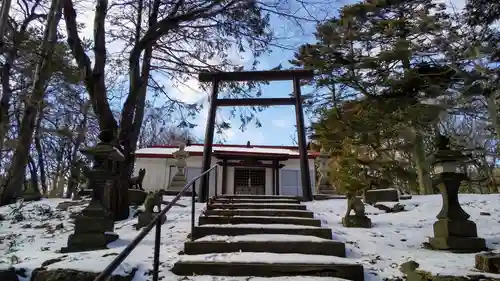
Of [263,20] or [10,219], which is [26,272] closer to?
[10,219]

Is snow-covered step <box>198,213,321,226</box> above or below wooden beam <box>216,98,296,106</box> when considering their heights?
below

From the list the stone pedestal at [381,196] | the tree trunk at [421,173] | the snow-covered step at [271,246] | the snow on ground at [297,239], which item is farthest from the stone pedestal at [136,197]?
the tree trunk at [421,173]

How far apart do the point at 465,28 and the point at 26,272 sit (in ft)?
24.8

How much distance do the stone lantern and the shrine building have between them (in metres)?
10.7

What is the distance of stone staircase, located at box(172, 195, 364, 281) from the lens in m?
3.48

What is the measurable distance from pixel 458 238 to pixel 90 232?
4999mm

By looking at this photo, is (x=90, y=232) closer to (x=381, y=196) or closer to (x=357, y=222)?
(x=357, y=222)

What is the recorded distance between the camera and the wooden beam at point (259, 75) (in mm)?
8312

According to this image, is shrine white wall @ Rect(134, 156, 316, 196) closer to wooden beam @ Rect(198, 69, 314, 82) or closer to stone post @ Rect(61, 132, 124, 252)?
wooden beam @ Rect(198, 69, 314, 82)

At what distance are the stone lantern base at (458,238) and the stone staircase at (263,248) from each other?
1384 mm

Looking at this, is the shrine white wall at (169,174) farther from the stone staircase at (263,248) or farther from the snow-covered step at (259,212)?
the stone staircase at (263,248)

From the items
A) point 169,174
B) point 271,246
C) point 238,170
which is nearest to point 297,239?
point 271,246

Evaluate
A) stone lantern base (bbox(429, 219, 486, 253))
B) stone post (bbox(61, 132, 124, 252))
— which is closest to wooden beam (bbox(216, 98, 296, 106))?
stone post (bbox(61, 132, 124, 252))

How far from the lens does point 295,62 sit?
9.41m
